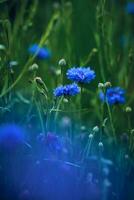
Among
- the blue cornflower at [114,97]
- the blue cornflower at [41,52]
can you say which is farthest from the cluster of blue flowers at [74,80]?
the blue cornflower at [41,52]

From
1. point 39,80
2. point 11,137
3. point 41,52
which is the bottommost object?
point 11,137

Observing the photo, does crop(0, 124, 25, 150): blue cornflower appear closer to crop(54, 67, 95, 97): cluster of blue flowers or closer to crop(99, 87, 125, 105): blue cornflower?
crop(54, 67, 95, 97): cluster of blue flowers

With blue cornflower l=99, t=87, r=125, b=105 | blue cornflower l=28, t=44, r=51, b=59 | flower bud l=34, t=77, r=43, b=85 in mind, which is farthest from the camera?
blue cornflower l=28, t=44, r=51, b=59

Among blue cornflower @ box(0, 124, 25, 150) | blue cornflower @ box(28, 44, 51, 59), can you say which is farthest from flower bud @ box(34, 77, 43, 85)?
blue cornflower @ box(28, 44, 51, 59)

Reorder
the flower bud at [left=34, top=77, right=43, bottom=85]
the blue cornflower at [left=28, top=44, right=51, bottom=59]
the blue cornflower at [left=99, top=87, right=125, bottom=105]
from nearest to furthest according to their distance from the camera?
the flower bud at [left=34, top=77, right=43, bottom=85] → the blue cornflower at [left=99, top=87, right=125, bottom=105] → the blue cornflower at [left=28, top=44, right=51, bottom=59]

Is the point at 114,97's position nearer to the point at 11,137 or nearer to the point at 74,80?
the point at 74,80

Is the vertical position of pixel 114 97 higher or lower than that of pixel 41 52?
lower

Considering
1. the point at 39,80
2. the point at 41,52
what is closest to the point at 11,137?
the point at 39,80

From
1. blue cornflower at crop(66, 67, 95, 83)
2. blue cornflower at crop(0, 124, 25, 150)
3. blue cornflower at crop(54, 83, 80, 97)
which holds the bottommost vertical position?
blue cornflower at crop(0, 124, 25, 150)
